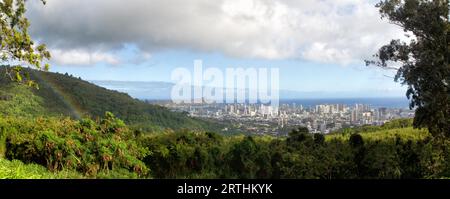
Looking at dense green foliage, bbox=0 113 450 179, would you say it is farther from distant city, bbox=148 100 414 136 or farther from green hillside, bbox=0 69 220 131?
green hillside, bbox=0 69 220 131

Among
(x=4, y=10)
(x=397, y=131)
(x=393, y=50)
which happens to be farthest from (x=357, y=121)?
(x=4, y=10)

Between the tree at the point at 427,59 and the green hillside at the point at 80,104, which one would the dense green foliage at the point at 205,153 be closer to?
the tree at the point at 427,59

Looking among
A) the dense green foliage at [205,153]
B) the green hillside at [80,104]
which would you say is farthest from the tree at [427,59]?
the green hillside at [80,104]

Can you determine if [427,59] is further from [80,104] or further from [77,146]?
[80,104]

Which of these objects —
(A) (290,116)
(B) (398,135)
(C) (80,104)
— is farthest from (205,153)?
(C) (80,104)

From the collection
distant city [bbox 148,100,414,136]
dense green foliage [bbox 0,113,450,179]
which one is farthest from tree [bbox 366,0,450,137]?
distant city [bbox 148,100,414,136]
